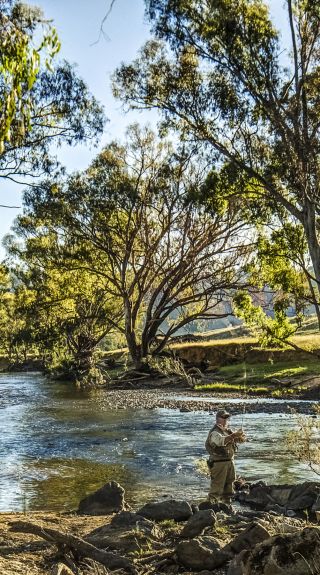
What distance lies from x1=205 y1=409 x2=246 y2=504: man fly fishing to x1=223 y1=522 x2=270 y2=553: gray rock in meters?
3.94

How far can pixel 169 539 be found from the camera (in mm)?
7547

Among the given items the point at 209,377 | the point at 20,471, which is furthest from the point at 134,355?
the point at 20,471

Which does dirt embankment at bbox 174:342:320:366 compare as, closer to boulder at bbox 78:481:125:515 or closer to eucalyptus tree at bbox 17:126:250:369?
eucalyptus tree at bbox 17:126:250:369

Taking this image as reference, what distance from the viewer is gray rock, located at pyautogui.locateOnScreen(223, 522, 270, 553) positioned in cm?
610

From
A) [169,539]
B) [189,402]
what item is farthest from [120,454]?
[189,402]

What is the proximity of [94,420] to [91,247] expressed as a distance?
2406 cm

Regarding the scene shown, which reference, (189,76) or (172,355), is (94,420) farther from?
(172,355)

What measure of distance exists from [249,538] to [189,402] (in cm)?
2165

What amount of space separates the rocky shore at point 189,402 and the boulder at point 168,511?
12376 mm

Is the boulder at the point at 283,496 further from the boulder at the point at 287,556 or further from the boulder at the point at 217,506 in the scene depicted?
the boulder at the point at 287,556

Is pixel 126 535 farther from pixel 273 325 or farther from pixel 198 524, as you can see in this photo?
pixel 273 325

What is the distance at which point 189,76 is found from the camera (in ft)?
82.5

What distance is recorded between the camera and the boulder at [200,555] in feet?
20.0

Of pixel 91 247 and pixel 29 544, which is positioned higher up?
pixel 91 247
